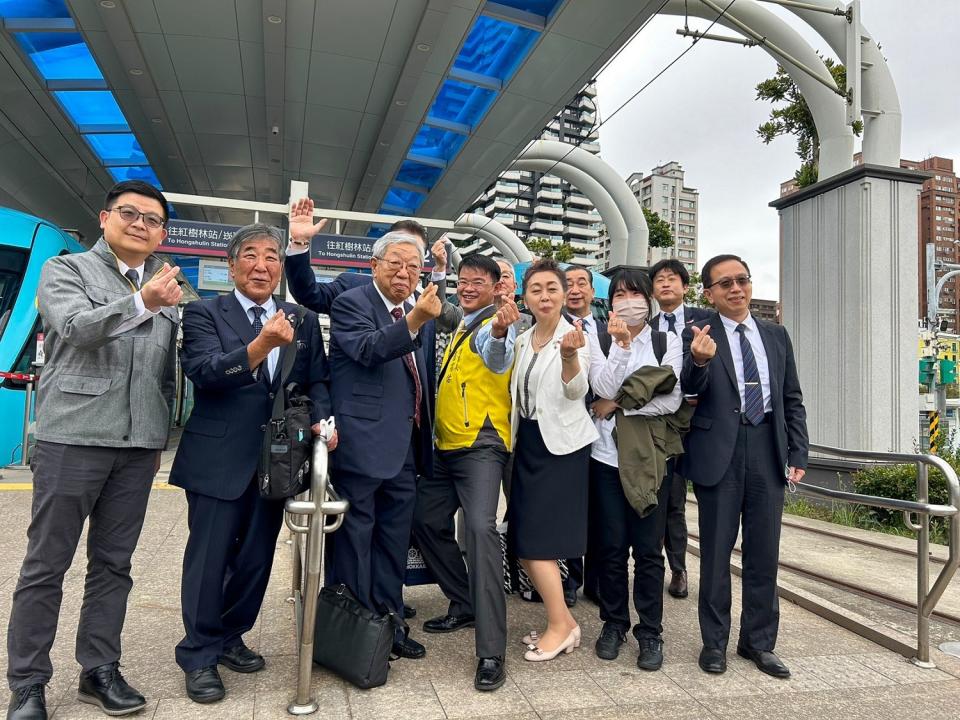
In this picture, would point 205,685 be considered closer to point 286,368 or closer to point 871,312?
point 286,368

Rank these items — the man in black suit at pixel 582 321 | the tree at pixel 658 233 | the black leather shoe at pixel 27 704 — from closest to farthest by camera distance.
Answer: the black leather shoe at pixel 27 704, the man in black suit at pixel 582 321, the tree at pixel 658 233

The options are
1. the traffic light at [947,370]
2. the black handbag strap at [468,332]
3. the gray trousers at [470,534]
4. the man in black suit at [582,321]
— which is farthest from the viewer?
the traffic light at [947,370]

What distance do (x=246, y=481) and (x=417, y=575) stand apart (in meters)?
1.36

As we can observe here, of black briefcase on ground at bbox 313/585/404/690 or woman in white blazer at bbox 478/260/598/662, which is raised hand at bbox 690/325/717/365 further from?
black briefcase on ground at bbox 313/585/404/690

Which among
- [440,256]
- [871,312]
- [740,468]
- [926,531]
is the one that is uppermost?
[871,312]

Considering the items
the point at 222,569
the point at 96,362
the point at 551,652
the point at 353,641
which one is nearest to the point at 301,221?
the point at 96,362

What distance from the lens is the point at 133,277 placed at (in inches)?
111

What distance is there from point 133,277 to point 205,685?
1664 mm

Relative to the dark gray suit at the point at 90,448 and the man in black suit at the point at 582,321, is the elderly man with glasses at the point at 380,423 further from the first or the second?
the man in black suit at the point at 582,321

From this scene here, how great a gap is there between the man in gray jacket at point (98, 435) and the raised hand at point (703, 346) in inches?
87.3

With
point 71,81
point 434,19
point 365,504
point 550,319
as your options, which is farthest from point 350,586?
point 71,81

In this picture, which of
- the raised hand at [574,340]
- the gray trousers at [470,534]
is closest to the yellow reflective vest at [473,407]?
the gray trousers at [470,534]

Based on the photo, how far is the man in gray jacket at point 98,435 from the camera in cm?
251

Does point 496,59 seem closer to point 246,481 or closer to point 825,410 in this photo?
point 825,410
